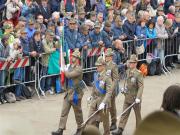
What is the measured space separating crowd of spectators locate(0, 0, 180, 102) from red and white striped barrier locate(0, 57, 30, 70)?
0.35ft

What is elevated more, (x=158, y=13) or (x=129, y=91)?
(x=158, y=13)

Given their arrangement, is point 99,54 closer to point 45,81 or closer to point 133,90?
point 45,81

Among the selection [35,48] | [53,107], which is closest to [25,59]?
[35,48]

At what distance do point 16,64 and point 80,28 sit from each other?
2417 millimetres

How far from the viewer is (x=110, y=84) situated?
35.8 ft

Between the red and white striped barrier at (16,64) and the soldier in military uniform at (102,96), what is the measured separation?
3.12 meters

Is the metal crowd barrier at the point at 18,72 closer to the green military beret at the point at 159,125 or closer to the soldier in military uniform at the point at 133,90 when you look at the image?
the soldier in military uniform at the point at 133,90

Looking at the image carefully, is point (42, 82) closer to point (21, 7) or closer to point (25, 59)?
point (25, 59)

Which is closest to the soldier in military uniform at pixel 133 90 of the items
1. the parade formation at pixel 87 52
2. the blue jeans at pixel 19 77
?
the parade formation at pixel 87 52

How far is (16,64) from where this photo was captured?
13570mm

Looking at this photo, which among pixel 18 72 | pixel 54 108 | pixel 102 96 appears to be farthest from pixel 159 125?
pixel 18 72

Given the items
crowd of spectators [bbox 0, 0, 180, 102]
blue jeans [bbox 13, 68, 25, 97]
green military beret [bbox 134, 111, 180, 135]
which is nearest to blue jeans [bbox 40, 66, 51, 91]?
crowd of spectators [bbox 0, 0, 180, 102]

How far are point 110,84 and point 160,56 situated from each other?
253 inches

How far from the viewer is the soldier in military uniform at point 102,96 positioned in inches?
429
